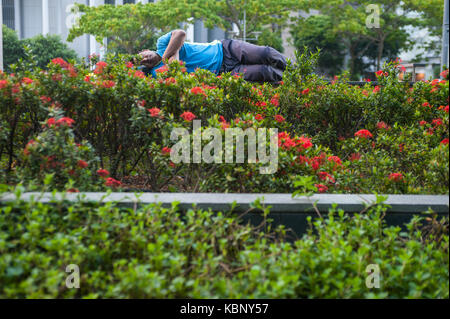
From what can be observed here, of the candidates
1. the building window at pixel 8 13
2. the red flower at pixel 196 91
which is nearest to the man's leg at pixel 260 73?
the red flower at pixel 196 91

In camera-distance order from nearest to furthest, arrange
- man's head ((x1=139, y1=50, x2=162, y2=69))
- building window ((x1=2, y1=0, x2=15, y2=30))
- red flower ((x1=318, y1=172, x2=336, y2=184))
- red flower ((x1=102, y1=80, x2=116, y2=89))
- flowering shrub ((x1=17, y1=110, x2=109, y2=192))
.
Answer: flowering shrub ((x1=17, y1=110, x2=109, y2=192)) < red flower ((x1=318, y1=172, x2=336, y2=184)) < red flower ((x1=102, y1=80, x2=116, y2=89)) < man's head ((x1=139, y1=50, x2=162, y2=69)) < building window ((x1=2, y1=0, x2=15, y2=30))

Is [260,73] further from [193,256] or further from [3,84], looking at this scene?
[193,256]

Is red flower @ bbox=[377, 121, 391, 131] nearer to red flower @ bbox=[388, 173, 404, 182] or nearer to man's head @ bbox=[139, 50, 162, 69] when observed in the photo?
red flower @ bbox=[388, 173, 404, 182]

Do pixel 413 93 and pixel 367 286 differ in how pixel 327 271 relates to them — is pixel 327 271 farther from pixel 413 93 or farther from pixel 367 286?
pixel 413 93

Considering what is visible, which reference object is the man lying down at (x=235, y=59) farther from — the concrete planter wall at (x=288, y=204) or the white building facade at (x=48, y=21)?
the white building facade at (x=48, y=21)

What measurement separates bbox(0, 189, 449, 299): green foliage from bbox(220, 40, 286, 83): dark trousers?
4.87 meters

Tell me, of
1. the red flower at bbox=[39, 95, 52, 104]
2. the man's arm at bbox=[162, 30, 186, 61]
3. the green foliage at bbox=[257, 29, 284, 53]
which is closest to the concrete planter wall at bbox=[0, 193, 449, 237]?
the red flower at bbox=[39, 95, 52, 104]

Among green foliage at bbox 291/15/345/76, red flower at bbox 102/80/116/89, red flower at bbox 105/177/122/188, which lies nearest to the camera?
red flower at bbox 105/177/122/188

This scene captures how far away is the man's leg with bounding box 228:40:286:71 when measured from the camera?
7.79 m

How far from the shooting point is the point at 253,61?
7.89 metres

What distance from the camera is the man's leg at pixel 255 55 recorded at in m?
7.79

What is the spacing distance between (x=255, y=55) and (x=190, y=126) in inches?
160

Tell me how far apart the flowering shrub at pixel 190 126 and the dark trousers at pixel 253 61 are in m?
2.33

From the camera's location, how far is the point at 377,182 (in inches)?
159
